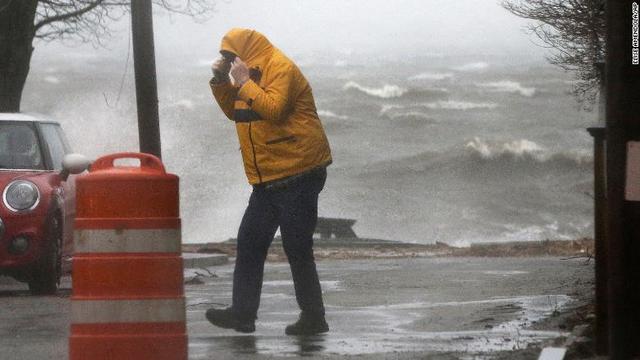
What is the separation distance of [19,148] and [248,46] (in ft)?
15.8

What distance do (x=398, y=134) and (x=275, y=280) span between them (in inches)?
1795

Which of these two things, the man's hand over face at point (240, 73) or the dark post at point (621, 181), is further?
the man's hand over face at point (240, 73)

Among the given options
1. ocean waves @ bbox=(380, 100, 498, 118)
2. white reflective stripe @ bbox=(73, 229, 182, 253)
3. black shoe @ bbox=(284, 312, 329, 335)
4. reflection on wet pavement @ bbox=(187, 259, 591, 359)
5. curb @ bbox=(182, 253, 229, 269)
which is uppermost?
ocean waves @ bbox=(380, 100, 498, 118)

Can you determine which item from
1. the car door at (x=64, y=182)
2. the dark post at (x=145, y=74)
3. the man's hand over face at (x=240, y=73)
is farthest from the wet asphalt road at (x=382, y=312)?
the man's hand over face at (x=240, y=73)

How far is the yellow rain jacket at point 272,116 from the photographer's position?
9.94m

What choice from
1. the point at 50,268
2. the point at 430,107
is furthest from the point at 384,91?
the point at 50,268

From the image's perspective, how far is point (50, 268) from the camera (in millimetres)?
13930

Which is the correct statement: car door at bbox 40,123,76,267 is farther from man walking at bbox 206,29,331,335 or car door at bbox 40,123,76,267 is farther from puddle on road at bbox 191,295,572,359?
man walking at bbox 206,29,331,335

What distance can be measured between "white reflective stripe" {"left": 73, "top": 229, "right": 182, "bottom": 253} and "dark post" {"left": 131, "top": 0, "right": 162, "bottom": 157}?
6821 millimetres

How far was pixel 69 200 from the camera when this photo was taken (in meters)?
14.6

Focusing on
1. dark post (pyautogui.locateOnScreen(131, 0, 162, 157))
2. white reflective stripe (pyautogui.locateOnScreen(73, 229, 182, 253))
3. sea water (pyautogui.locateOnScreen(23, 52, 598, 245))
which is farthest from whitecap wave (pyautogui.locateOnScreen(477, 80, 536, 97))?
white reflective stripe (pyautogui.locateOnScreen(73, 229, 182, 253))

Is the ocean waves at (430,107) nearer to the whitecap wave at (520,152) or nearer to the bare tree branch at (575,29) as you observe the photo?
the whitecap wave at (520,152)

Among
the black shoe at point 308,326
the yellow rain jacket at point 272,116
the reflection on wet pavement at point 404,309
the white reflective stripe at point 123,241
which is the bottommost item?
the reflection on wet pavement at point 404,309

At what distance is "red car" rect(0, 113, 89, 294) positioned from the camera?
538 inches
